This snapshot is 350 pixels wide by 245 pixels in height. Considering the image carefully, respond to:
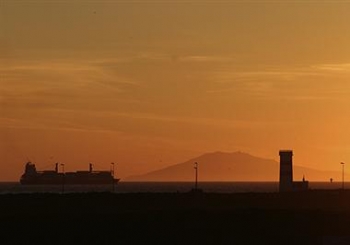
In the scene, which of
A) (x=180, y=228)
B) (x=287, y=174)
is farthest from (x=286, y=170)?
(x=180, y=228)

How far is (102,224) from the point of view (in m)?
45.2

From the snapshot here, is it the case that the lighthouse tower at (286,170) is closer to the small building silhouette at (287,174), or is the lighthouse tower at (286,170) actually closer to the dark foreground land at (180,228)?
the small building silhouette at (287,174)

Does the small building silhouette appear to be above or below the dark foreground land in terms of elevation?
above

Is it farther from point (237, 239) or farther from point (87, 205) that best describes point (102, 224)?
point (87, 205)

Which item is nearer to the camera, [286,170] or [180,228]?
A: [180,228]

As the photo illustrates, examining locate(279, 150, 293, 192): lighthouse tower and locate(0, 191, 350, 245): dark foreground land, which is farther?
locate(279, 150, 293, 192): lighthouse tower

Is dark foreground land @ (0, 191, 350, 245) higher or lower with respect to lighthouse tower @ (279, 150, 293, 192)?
A: lower

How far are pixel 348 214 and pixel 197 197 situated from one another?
26975mm

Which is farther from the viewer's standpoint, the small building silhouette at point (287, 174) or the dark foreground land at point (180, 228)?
the small building silhouette at point (287, 174)

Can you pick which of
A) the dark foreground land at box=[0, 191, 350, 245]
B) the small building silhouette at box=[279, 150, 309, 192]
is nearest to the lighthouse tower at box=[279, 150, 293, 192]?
the small building silhouette at box=[279, 150, 309, 192]

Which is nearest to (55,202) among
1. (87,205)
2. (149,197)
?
(87,205)

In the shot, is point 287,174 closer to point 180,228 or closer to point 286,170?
point 286,170

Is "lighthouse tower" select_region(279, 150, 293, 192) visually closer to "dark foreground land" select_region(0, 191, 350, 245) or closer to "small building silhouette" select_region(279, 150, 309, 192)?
"small building silhouette" select_region(279, 150, 309, 192)

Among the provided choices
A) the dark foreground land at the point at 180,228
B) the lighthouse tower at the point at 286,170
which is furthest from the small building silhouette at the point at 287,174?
the dark foreground land at the point at 180,228
